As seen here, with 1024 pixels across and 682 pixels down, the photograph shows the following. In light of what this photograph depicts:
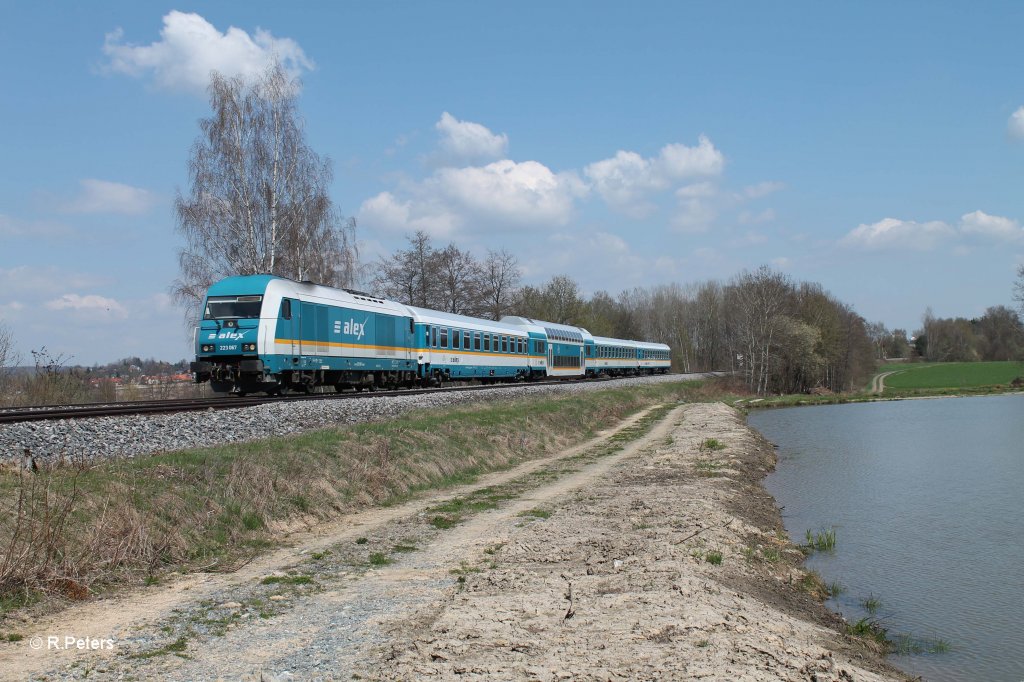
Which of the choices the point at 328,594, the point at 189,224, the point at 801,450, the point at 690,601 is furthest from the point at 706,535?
the point at 189,224

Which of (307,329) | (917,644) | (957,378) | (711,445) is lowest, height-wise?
(917,644)

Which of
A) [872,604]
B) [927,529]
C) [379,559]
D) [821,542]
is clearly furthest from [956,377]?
[379,559]

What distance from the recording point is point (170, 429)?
1320cm

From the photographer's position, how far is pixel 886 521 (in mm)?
14977

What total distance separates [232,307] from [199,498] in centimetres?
1246

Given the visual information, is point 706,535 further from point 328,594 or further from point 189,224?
point 189,224

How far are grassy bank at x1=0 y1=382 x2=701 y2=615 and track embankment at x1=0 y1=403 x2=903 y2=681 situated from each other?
0.49 metres

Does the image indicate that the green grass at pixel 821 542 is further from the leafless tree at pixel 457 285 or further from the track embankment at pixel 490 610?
the leafless tree at pixel 457 285

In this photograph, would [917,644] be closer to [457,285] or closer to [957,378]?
[457,285]

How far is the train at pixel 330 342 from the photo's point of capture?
20547 mm

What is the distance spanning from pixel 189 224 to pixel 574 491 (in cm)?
2479

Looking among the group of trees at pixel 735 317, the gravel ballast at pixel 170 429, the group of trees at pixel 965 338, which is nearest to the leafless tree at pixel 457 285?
the group of trees at pixel 735 317

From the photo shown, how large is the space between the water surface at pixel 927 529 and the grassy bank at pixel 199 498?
22.5ft

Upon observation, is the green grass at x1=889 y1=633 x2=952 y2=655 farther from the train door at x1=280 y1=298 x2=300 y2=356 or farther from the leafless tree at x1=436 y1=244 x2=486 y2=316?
the leafless tree at x1=436 y1=244 x2=486 y2=316
